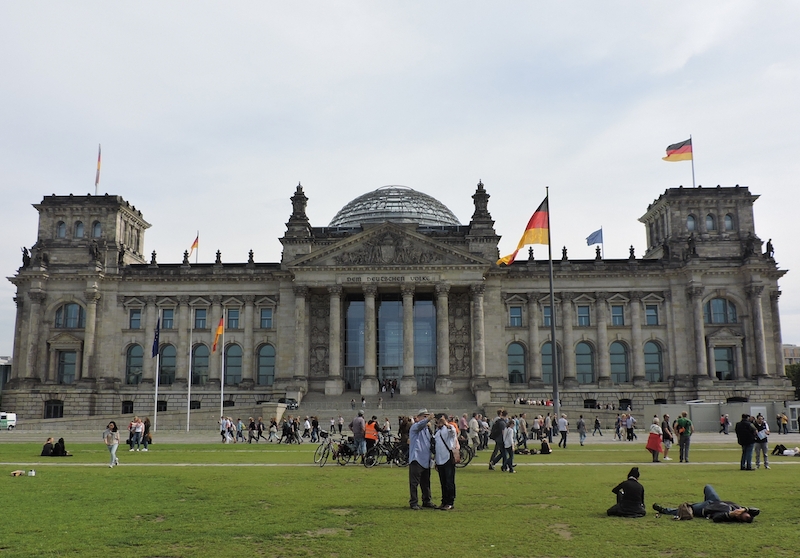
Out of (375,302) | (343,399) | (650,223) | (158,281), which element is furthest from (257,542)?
(650,223)

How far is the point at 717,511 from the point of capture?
54.3ft

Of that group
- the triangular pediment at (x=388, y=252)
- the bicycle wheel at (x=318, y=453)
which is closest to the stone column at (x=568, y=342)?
the triangular pediment at (x=388, y=252)

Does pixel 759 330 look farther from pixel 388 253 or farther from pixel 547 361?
pixel 388 253

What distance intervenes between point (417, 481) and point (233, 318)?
64313mm

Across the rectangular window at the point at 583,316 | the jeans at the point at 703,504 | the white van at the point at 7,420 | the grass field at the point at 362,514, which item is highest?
the rectangular window at the point at 583,316

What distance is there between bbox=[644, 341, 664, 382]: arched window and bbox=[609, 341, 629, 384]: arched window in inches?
79.3

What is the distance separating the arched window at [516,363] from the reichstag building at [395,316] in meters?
0.15

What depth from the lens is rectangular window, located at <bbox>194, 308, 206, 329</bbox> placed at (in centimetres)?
8006

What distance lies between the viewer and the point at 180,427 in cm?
6250

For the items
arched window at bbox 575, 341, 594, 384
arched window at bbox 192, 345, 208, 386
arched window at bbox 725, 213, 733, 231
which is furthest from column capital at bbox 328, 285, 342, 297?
arched window at bbox 725, 213, 733, 231

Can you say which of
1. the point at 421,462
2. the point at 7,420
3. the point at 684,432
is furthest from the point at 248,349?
the point at 421,462

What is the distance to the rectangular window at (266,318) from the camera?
79.8 m

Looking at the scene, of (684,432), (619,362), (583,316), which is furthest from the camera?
(583,316)

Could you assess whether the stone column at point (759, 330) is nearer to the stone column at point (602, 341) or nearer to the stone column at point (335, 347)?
the stone column at point (602, 341)
